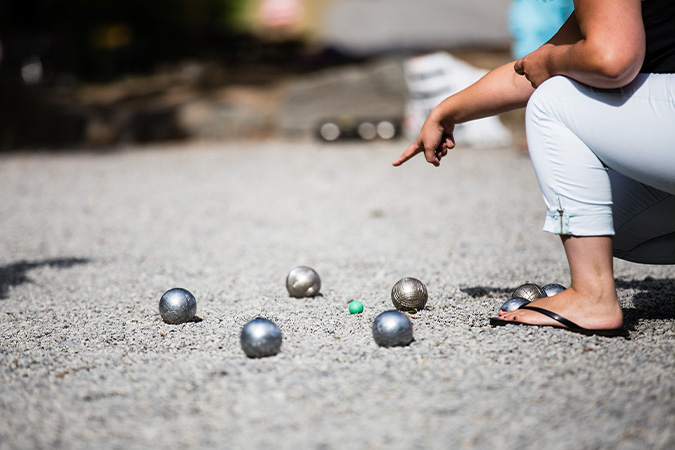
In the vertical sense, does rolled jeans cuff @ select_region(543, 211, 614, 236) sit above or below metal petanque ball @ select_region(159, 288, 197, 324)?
above

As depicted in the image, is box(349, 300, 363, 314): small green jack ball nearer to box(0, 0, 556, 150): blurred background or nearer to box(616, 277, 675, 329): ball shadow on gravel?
box(616, 277, 675, 329): ball shadow on gravel

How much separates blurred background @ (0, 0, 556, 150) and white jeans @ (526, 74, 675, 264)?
25.4 feet

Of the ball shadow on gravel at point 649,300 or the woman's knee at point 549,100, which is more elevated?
the woman's knee at point 549,100

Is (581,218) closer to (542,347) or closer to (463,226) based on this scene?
(542,347)

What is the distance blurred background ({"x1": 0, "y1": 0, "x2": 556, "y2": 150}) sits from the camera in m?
11.5

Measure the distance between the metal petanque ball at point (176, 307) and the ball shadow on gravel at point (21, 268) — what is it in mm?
1404

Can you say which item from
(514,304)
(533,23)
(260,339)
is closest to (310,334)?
(260,339)

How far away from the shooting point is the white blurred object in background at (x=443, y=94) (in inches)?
409

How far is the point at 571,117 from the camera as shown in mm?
2729

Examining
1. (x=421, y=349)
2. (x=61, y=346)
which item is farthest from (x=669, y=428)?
(x=61, y=346)

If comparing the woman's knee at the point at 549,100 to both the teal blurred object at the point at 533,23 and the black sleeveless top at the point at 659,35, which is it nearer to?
the black sleeveless top at the point at 659,35

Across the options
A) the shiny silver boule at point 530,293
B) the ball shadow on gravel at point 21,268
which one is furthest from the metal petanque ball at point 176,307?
the shiny silver boule at point 530,293

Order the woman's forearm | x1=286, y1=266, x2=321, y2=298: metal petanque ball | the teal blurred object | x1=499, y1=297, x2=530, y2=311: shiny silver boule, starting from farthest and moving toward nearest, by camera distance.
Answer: the teal blurred object < x1=286, y1=266, x2=321, y2=298: metal petanque ball < x1=499, y1=297, x2=530, y2=311: shiny silver boule < the woman's forearm

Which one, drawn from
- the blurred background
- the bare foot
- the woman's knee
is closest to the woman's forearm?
the woman's knee
